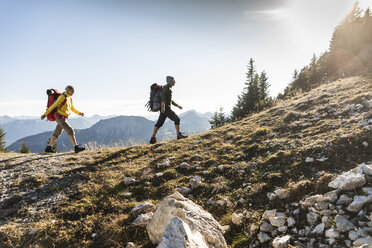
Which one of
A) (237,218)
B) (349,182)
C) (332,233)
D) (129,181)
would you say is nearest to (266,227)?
(237,218)

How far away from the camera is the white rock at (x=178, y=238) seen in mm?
1996

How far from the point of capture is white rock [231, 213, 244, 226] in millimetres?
2924

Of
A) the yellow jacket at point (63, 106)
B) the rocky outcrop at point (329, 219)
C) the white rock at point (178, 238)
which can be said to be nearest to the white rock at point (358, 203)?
the rocky outcrop at point (329, 219)

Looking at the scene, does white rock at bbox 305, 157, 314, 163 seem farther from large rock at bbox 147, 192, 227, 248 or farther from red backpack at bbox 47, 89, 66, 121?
red backpack at bbox 47, 89, 66, 121

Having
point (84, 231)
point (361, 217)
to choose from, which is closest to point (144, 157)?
point (84, 231)

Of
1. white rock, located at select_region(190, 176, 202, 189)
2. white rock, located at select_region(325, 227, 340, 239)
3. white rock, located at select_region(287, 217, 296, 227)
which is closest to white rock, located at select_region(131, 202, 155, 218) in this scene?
white rock, located at select_region(190, 176, 202, 189)

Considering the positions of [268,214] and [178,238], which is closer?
[178,238]

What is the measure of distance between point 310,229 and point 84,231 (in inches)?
146

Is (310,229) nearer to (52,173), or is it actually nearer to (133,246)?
(133,246)

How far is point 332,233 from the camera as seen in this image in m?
2.11

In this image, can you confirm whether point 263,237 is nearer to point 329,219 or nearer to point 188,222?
point 329,219

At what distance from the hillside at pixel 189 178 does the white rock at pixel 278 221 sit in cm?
13

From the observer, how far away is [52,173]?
5.22 meters

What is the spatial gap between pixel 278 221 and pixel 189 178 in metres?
2.46
